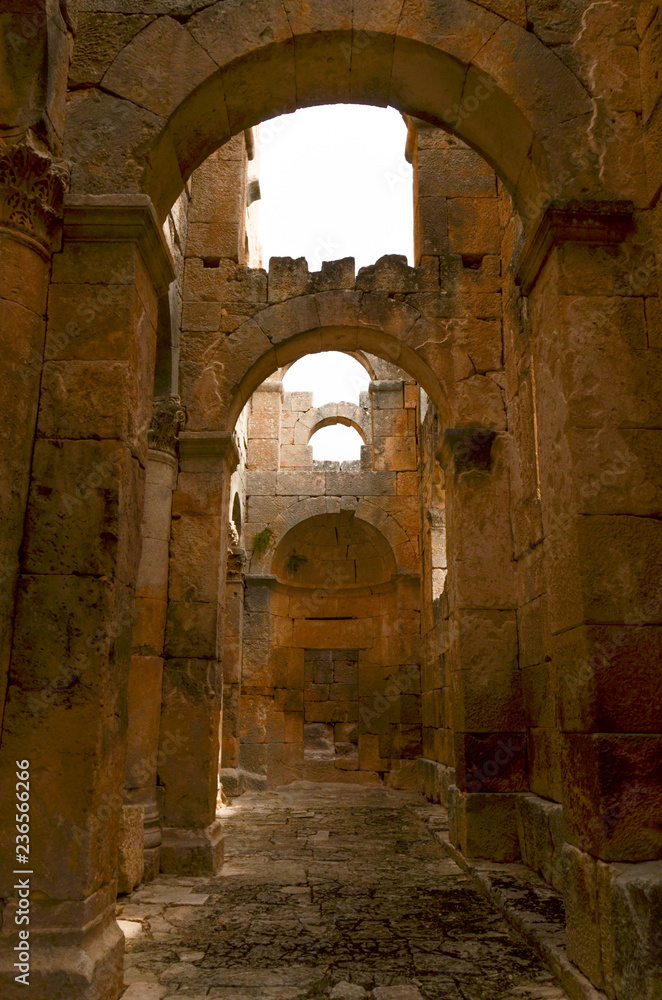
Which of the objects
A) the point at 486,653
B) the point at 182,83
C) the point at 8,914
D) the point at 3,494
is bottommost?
the point at 8,914

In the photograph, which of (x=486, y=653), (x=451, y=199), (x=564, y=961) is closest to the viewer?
(x=564, y=961)

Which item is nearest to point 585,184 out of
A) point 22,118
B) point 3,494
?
point 22,118

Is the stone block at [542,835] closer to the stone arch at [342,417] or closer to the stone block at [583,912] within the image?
the stone block at [583,912]

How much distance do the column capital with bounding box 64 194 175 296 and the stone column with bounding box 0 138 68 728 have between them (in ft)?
0.22

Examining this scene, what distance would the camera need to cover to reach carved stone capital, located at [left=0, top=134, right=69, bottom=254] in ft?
10.2

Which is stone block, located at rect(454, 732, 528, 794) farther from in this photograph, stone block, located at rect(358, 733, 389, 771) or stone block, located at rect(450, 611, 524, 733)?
stone block, located at rect(358, 733, 389, 771)

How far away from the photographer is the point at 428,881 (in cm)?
521

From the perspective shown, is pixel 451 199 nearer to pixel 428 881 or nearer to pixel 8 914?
pixel 428 881

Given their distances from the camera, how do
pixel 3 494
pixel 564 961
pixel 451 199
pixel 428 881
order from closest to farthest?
1. pixel 3 494
2. pixel 564 961
3. pixel 428 881
4. pixel 451 199

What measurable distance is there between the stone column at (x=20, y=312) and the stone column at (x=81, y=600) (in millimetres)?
51

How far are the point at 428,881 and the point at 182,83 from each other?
499cm

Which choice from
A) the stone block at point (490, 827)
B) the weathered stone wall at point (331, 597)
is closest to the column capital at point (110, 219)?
the stone block at point (490, 827)

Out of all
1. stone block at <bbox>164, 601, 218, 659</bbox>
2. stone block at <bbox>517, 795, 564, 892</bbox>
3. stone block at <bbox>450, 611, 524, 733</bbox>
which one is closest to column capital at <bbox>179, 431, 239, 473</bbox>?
stone block at <bbox>164, 601, 218, 659</bbox>

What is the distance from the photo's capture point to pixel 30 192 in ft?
10.4
